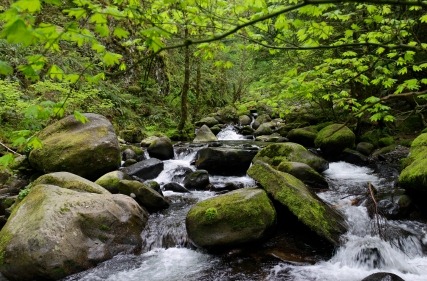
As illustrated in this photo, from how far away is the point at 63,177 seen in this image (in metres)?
6.48

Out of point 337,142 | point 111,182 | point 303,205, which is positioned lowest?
point 111,182

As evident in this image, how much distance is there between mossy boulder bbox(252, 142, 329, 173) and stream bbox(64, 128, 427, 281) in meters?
3.03

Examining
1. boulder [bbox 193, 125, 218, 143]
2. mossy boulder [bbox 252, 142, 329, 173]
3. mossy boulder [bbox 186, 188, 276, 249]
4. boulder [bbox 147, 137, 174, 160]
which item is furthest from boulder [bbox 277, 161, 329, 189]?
boulder [bbox 193, 125, 218, 143]

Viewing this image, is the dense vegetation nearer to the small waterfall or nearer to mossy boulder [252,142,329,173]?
mossy boulder [252,142,329,173]

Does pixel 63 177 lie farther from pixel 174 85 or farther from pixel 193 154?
pixel 174 85

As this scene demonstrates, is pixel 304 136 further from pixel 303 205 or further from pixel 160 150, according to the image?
pixel 303 205

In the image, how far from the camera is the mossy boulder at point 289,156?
9.32 metres

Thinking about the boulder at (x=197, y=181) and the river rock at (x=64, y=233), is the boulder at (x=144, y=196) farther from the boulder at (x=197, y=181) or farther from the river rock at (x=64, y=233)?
the boulder at (x=197, y=181)

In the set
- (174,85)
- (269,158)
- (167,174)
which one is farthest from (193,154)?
(174,85)

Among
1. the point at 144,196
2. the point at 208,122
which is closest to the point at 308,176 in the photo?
the point at 144,196

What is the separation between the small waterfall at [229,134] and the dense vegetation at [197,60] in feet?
5.74

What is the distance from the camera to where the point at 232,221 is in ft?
17.1

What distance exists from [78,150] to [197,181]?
3.12m

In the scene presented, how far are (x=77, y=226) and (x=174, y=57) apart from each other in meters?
17.4
